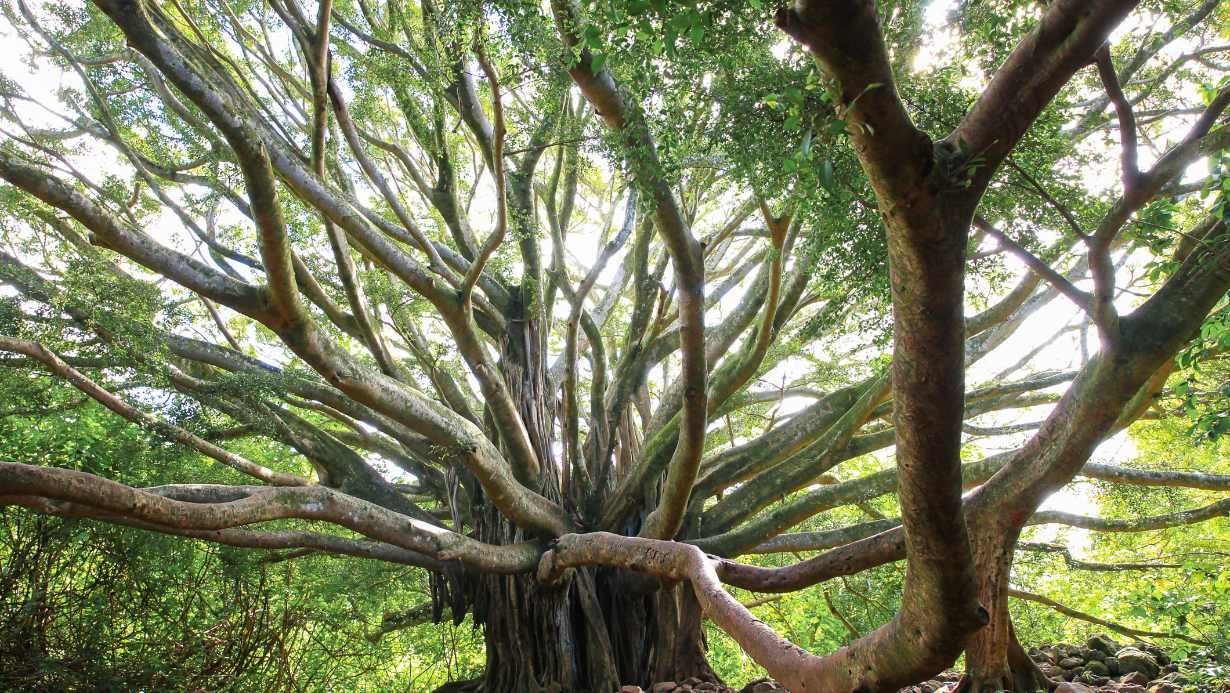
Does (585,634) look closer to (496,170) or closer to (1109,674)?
(1109,674)

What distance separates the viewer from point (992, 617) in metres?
3.09

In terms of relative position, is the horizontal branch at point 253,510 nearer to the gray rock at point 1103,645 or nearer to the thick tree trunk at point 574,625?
the thick tree trunk at point 574,625

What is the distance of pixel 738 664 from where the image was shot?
1000 centimetres

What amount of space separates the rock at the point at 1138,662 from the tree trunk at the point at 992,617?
3.18 ft

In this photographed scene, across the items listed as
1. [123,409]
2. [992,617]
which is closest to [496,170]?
[123,409]

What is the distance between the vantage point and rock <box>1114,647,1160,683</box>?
3.60 metres

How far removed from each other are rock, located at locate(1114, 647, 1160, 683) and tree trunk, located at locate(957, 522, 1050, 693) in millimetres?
968

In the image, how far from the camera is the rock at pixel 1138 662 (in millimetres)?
3598

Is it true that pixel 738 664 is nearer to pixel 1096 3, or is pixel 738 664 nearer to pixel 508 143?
pixel 508 143

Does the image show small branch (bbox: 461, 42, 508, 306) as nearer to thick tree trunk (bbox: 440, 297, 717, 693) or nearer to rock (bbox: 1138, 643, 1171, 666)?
thick tree trunk (bbox: 440, 297, 717, 693)

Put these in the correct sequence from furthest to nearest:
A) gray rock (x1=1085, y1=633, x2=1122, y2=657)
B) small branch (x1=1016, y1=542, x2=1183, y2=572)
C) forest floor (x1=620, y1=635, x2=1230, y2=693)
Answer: small branch (x1=1016, y1=542, x2=1183, y2=572) < gray rock (x1=1085, y1=633, x2=1122, y2=657) < forest floor (x1=620, y1=635, x2=1230, y2=693)

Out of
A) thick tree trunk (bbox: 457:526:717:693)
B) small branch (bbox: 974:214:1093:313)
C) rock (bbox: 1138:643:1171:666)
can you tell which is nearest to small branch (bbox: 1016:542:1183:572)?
rock (bbox: 1138:643:1171:666)

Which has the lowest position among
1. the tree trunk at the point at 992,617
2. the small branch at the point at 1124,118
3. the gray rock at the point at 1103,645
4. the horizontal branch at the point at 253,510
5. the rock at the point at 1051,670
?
the rock at the point at 1051,670

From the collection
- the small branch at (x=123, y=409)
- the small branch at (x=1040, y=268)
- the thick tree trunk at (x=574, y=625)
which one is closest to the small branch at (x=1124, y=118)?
the small branch at (x=1040, y=268)
